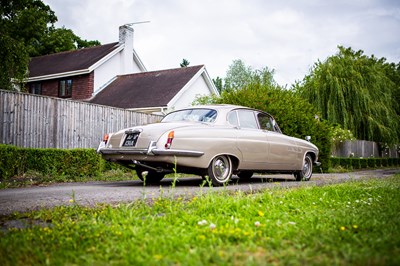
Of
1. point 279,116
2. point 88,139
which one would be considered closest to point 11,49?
point 88,139

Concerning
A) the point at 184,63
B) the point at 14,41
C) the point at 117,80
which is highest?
the point at 184,63

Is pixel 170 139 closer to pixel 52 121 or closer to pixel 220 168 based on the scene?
pixel 220 168

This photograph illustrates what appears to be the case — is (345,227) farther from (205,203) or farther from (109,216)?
(109,216)

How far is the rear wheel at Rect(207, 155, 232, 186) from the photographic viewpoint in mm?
7262

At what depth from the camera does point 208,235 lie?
117 inches

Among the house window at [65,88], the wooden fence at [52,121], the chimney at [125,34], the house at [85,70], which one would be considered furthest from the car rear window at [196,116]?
the chimney at [125,34]

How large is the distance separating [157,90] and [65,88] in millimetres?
7404

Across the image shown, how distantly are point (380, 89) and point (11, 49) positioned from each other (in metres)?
23.1

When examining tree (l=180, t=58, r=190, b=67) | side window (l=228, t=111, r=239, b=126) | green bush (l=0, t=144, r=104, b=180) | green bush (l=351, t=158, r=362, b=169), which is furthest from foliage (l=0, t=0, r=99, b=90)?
tree (l=180, t=58, r=190, b=67)

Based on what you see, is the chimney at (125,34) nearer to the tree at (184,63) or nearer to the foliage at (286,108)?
Answer: the foliage at (286,108)

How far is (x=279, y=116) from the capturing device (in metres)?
12.9

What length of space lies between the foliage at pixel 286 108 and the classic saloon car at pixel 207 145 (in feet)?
12.4

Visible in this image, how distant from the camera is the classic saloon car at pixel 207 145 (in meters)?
6.79

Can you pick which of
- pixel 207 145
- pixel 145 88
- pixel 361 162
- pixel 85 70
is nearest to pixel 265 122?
pixel 207 145
